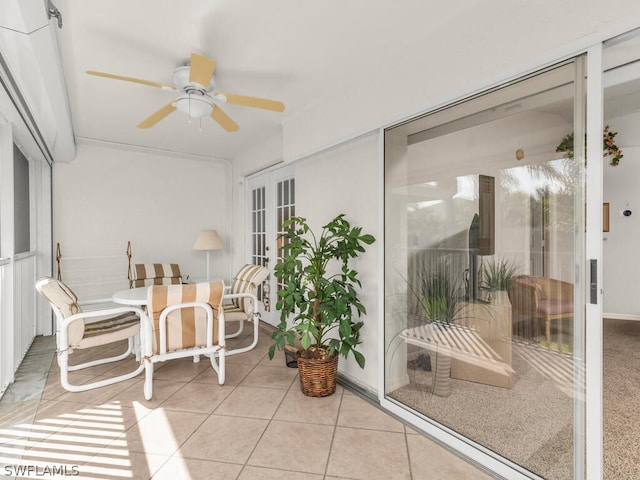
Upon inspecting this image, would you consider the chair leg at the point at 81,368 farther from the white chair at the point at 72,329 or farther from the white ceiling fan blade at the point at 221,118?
the white ceiling fan blade at the point at 221,118

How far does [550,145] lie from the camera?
1.59 meters

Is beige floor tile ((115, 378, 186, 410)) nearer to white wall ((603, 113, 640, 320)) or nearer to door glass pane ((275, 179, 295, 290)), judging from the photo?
door glass pane ((275, 179, 295, 290))

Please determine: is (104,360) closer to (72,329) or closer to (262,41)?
(72,329)

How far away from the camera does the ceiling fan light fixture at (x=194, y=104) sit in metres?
2.51

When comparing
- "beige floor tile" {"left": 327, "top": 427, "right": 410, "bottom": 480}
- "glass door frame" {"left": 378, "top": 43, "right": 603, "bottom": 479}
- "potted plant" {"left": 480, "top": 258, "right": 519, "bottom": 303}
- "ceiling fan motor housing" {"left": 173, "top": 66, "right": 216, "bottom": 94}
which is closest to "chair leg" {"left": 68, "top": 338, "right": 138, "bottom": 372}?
"beige floor tile" {"left": 327, "top": 427, "right": 410, "bottom": 480}

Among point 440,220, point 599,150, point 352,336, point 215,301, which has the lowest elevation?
point 352,336

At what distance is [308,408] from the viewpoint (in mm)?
2467

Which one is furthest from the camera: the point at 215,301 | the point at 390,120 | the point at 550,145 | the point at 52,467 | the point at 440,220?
the point at 215,301

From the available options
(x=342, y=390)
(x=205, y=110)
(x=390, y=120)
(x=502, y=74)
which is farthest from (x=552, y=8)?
(x=342, y=390)

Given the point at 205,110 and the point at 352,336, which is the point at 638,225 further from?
the point at 205,110

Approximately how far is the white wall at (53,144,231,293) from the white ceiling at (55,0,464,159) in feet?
4.80

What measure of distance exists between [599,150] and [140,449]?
9.30ft

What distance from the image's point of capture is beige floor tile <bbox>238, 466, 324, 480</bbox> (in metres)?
1.74

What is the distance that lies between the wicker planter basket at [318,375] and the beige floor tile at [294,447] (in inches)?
15.3
